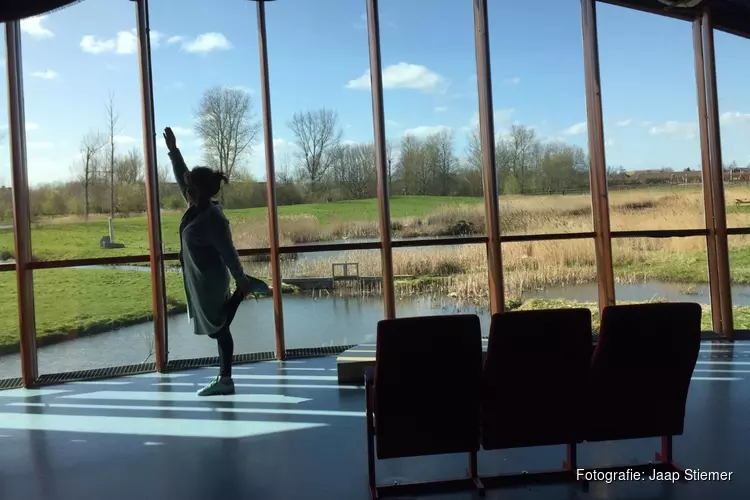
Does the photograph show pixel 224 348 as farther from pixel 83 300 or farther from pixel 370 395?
pixel 370 395

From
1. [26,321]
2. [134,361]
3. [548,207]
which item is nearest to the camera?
[26,321]

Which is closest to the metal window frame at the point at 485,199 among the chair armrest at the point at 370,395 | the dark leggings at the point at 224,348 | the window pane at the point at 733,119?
the window pane at the point at 733,119

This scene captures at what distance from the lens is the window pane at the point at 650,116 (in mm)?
7062

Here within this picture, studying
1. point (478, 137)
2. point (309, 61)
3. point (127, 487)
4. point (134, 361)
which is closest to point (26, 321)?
point (134, 361)

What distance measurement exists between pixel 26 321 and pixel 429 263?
14.3 ft

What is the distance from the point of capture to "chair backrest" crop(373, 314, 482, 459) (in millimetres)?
2863

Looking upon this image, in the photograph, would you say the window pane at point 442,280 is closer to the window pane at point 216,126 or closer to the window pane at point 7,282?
the window pane at point 216,126

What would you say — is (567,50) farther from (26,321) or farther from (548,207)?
(26,321)

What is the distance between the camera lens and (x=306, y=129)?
22.3 ft

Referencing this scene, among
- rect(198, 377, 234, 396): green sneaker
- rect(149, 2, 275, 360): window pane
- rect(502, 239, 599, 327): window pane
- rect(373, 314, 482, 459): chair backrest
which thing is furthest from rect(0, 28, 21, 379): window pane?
rect(502, 239, 599, 327): window pane

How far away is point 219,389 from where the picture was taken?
16.8 ft

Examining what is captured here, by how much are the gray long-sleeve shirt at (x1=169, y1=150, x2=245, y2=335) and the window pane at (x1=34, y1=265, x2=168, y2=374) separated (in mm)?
1614

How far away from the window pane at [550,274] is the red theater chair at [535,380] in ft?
13.1

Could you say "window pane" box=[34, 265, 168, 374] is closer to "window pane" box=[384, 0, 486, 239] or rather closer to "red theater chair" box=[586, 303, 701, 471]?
"window pane" box=[384, 0, 486, 239]
